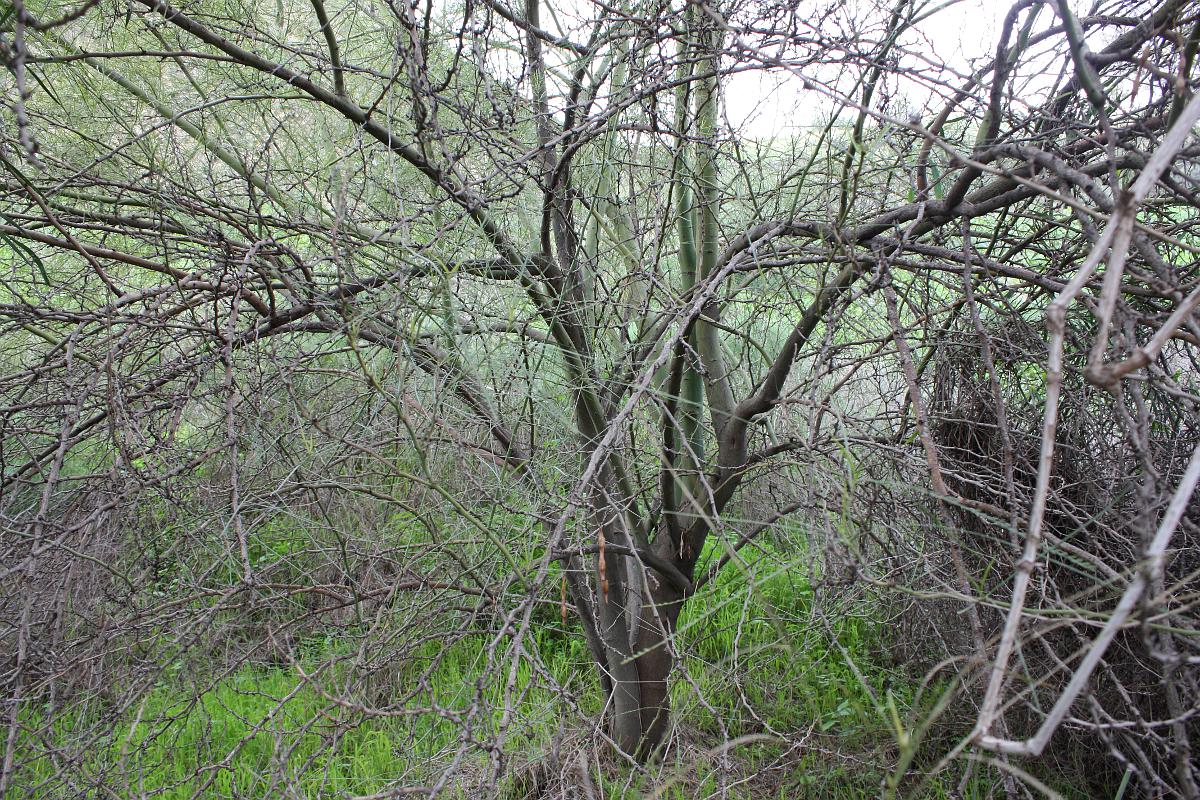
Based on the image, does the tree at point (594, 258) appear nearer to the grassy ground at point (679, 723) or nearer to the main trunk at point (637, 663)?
the main trunk at point (637, 663)

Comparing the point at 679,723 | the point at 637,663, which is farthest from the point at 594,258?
the point at 679,723

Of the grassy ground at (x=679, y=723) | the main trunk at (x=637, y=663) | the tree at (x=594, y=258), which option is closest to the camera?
the tree at (x=594, y=258)

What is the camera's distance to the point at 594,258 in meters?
2.64

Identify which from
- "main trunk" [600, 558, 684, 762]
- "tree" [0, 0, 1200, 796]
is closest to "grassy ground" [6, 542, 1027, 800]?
"main trunk" [600, 558, 684, 762]

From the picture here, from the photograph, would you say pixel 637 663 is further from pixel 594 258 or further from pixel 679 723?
pixel 594 258

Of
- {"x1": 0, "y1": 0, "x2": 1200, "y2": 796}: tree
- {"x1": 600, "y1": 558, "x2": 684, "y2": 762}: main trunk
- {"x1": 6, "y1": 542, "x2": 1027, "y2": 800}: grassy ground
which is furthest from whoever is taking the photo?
{"x1": 600, "y1": 558, "x2": 684, "y2": 762}: main trunk

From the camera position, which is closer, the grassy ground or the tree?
the tree

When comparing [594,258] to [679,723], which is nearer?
[594,258]

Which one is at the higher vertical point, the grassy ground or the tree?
the tree

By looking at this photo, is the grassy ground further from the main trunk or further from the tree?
the tree

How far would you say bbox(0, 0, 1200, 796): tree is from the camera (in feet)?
4.66

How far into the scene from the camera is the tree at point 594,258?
1.42 metres

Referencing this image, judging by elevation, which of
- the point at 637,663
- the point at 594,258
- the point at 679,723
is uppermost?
the point at 594,258

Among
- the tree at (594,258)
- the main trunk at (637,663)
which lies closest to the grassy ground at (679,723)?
the main trunk at (637,663)
